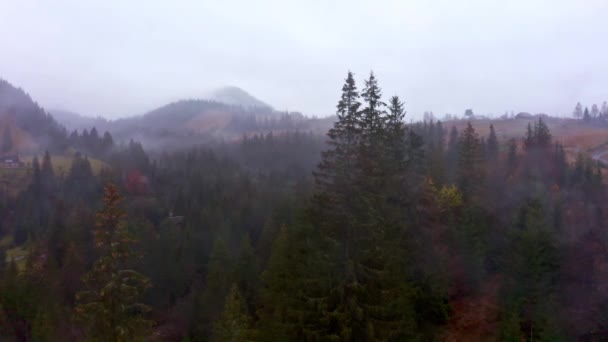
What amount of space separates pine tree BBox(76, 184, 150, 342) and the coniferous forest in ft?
0.15

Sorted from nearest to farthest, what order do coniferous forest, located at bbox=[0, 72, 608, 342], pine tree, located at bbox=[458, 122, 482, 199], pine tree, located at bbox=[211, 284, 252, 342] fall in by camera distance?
coniferous forest, located at bbox=[0, 72, 608, 342] → pine tree, located at bbox=[211, 284, 252, 342] → pine tree, located at bbox=[458, 122, 482, 199]

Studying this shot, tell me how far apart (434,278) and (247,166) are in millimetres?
110378

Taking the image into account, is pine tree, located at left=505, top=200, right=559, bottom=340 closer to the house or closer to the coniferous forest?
the coniferous forest

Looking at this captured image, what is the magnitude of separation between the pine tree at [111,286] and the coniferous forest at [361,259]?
47 mm

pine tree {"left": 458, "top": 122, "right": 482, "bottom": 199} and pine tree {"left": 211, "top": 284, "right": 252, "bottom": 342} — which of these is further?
pine tree {"left": 458, "top": 122, "right": 482, "bottom": 199}

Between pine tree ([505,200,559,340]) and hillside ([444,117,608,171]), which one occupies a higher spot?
hillside ([444,117,608,171])

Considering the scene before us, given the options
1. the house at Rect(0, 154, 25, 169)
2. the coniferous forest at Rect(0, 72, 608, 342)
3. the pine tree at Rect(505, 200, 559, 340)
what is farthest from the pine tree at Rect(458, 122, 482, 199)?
the house at Rect(0, 154, 25, 169)

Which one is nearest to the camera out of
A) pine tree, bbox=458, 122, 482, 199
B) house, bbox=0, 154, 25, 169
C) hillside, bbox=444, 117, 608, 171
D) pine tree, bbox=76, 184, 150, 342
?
pine tree, bbox=76, 184, 150, 342

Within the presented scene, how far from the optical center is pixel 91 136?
176 meters

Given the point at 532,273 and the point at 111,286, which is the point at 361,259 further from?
the point at 532,273

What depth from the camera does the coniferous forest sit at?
1745 centimetres

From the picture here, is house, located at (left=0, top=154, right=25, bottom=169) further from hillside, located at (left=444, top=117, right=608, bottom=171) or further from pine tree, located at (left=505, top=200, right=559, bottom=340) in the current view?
pine tree, located at (left=505, top=200, right=559, bottom=340)

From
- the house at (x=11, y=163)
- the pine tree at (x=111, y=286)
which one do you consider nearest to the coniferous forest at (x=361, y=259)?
the pine tree at (x=111, y=286)

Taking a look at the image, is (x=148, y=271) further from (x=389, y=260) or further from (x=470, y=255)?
(x=389, y=260)
